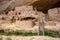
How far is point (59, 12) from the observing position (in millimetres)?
8852

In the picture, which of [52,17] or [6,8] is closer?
[52,17]

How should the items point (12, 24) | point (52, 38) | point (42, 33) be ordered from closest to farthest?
point (52, 38) → point (42, 33) → point (12, 24)

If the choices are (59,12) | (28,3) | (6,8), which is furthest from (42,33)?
(6,8)

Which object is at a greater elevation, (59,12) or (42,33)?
(59,12)

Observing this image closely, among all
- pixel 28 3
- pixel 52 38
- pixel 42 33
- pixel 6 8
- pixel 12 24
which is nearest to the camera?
pixel 52 38

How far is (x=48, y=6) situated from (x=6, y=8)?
2.50 meters

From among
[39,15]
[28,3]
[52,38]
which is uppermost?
[28,3]

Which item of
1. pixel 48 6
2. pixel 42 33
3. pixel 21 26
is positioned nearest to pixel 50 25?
pixel 21 26

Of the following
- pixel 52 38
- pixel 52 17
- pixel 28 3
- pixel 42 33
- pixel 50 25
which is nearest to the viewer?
pixel 52 38

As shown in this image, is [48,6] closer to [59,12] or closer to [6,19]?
[59,12]

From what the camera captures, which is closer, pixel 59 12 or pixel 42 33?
pixel 42 33

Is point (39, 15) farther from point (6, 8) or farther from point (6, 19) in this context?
point (6, 8)

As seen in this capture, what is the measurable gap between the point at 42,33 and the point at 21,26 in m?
1.89

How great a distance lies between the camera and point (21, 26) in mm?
7742
